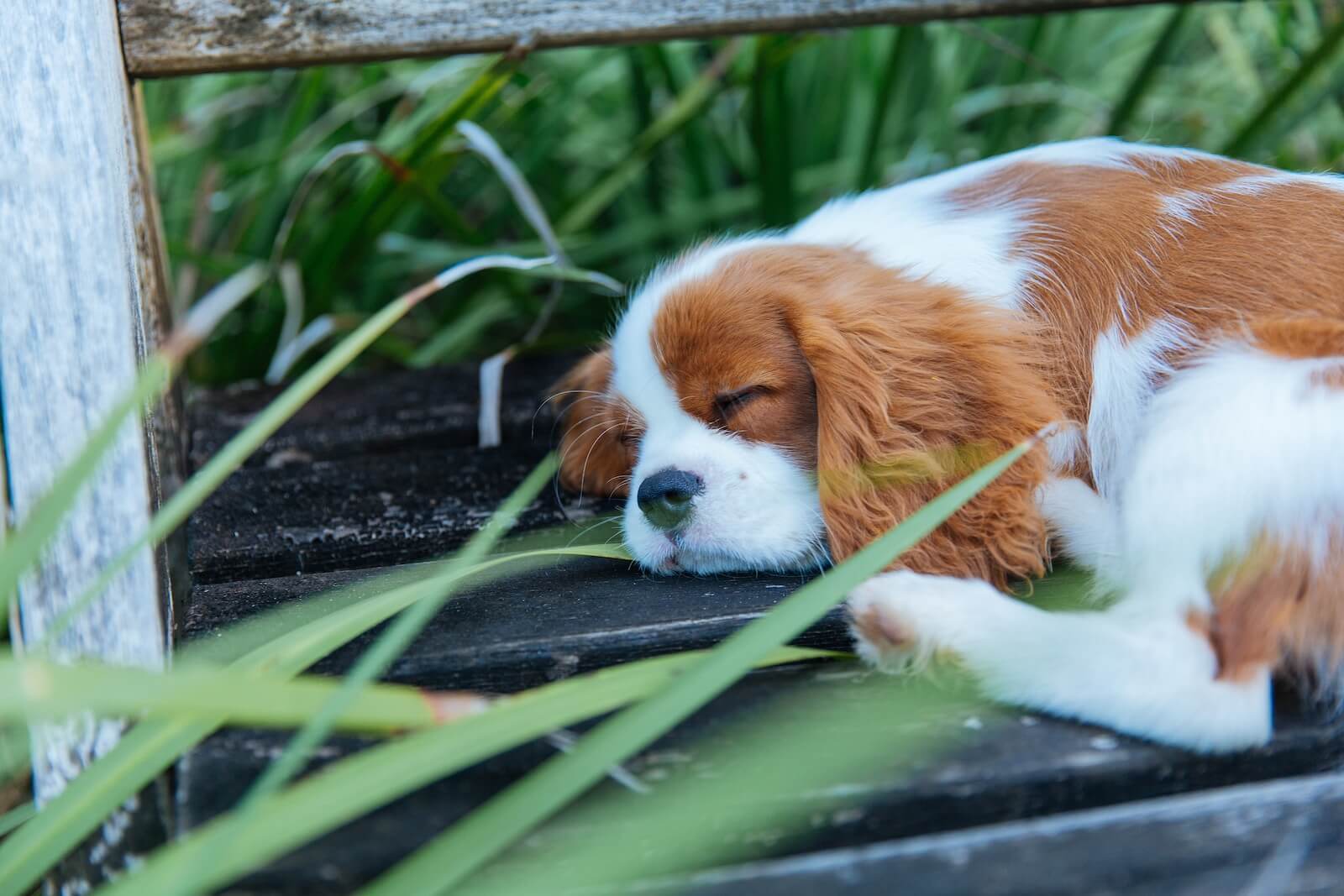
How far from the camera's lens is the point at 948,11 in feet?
7.28

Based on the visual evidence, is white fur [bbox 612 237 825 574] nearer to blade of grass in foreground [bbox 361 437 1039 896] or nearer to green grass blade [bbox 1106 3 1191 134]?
blade of grass in foreground [bbox 361 437 1039 896]

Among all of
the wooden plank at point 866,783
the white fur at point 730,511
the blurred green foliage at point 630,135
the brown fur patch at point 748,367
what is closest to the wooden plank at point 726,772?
the wooden plank at point 866,783

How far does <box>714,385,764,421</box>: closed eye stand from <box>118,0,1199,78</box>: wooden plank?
0.84 m

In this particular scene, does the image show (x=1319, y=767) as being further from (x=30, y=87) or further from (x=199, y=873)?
(x=30, y=87)

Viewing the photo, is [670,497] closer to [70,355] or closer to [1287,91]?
[70,355]

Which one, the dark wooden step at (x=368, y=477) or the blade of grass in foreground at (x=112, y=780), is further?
the dark wooden step at (x=368, y=477)

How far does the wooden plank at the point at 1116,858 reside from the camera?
1051 mm

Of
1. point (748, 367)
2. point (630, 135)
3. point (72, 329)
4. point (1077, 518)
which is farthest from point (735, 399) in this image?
point (630, 135)

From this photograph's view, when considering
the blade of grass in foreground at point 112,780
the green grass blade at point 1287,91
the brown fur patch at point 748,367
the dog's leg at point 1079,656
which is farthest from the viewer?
the green grass blade at point 1287,91

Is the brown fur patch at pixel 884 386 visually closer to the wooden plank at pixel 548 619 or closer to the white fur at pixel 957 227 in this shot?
the white fur at pixel 957 227

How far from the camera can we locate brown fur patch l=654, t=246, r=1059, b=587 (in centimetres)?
153

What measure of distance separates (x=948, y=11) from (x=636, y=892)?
1.80 m

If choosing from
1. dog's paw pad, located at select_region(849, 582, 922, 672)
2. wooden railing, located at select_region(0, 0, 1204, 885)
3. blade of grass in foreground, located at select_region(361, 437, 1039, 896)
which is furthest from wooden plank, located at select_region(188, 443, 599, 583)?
blade of grass in foreground, located at select_region(361, 437, 1039, 896)

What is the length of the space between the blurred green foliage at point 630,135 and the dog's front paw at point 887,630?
166cm
